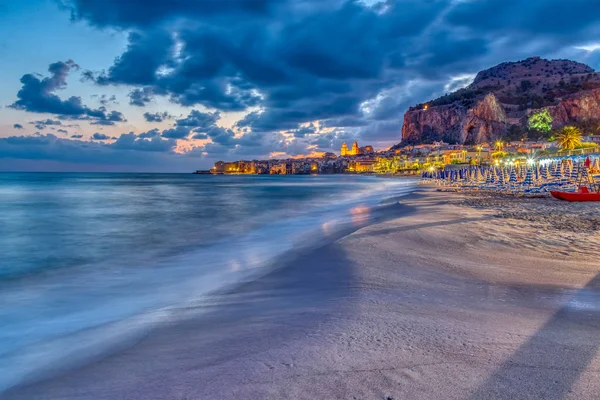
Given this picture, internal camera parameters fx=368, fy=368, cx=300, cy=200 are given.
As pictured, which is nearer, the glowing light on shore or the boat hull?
the glowing light on shore

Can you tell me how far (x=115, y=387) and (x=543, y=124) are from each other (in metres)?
169

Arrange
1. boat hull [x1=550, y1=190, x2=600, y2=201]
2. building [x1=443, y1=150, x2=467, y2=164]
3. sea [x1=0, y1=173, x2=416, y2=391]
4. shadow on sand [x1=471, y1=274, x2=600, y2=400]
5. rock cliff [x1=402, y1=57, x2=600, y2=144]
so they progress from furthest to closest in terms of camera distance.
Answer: rock cliff [x1=402, y1=57, x2=600, y2=144] < building [x1=443, y1=150, x2=467, y2=164] < boat hull [x1=550, y1=190, x2=600, y2=201] < sea [x1=0, y1=173, x2=416, y2=391] < shadow on sand [x1=471, y1=274, x2=600, y2=400]

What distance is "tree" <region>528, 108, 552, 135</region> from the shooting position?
13938cm

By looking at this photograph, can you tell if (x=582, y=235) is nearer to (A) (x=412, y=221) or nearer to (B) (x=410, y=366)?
(A) (x=412, y=221)

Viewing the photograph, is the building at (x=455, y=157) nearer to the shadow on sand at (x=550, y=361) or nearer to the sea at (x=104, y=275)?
the sea at (x=104, y=275)

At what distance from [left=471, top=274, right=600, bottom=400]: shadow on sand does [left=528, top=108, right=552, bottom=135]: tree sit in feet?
539

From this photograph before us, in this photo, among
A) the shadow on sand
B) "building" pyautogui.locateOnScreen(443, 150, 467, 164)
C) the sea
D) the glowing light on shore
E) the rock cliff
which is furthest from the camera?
the rock cliff

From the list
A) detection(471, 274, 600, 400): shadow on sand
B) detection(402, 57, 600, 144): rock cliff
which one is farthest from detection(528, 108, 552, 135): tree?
detection(471, 274, 600, 400): shadow on sand

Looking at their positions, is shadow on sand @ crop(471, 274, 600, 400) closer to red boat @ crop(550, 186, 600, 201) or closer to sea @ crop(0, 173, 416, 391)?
sea @ crop(0, 173, 416, 391)

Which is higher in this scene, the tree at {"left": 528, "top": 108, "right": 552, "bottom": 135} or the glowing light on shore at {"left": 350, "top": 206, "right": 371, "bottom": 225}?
the tree at {"left": 528, "top": 108, "right": 552, "bottom": 135}

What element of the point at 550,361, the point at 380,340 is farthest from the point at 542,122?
the point at 380,340

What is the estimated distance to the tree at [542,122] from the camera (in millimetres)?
139375

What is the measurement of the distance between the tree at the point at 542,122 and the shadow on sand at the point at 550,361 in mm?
164421

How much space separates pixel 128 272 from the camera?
9422 mm
